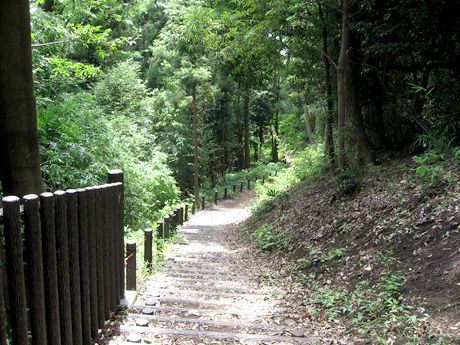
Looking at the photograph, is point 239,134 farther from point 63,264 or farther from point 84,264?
point 63,264

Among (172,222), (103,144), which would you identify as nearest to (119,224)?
(103,144)

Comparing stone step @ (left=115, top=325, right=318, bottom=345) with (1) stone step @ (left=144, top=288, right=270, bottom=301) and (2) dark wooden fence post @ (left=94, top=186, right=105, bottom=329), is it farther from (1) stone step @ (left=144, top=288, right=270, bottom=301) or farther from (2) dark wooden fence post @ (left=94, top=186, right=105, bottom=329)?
(1) stone step @ (left=144, top=288, right=270, bottom=301)

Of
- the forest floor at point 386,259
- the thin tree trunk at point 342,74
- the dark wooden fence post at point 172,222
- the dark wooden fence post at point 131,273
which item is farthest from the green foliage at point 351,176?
the dark wooden fence post at point 172,222

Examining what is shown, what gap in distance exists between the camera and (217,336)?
3.95m

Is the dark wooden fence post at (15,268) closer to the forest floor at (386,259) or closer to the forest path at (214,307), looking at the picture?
the forest path at (214,307)

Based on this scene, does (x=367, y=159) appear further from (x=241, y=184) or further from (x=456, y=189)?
(x=241, y=184)

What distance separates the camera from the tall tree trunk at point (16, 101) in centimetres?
333

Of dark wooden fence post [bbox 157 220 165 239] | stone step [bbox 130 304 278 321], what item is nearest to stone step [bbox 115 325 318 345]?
stone step [bbox 130 304 278 321]

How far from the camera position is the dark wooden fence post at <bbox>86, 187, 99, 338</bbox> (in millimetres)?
3398

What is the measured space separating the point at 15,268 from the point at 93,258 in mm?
1254

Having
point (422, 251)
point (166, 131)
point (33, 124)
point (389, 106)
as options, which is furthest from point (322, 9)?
point (166, 131)

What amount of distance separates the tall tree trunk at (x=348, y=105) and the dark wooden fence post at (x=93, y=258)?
20.8ft

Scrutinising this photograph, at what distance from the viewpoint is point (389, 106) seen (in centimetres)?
1065

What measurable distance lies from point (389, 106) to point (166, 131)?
53.6ft
